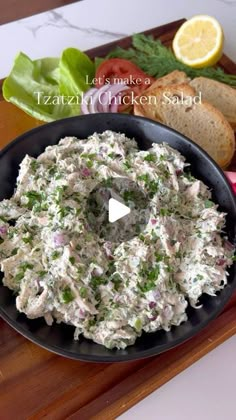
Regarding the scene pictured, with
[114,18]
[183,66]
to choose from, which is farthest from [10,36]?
[183,66]

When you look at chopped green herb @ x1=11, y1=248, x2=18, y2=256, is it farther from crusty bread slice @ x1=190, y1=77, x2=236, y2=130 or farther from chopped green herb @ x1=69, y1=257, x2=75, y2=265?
crusty bread slice @ x1=190, y1=77, x2=236, y2=130

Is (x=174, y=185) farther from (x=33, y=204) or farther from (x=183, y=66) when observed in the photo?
(x=183, y=66)

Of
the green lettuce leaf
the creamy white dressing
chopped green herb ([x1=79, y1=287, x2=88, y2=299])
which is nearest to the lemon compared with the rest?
the green lettuce leaf

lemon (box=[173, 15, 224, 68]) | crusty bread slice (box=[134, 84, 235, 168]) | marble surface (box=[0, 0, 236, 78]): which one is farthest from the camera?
marble surface (box=[0, 0, 236, 78])

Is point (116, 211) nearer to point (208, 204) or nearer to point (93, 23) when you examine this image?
point (208, 204)

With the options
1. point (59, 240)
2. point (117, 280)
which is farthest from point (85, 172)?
point (117, 280)

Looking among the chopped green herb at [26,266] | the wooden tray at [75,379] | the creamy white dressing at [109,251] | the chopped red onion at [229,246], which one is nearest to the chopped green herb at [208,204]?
the creamy white dressing at [109,251]
